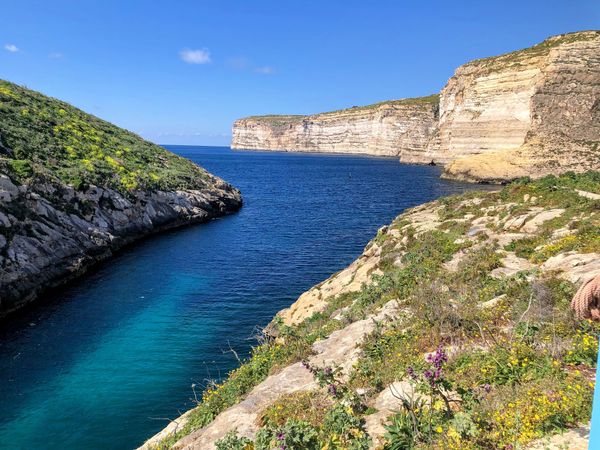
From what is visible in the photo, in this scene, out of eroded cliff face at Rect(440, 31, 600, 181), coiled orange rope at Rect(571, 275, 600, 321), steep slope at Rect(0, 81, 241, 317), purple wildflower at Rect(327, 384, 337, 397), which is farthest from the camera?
eroded cliff face at Rect(440, 31, 600, 181)

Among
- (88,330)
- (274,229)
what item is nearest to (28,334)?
(88,330)

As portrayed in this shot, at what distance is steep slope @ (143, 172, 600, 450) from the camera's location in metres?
6.51

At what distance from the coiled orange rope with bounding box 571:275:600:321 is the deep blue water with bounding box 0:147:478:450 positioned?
49.1 feet

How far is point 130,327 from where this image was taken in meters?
23.8

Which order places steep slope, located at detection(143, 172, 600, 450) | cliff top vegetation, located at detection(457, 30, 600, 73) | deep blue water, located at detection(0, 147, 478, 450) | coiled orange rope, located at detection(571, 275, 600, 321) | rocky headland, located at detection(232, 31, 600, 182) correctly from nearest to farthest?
coiled orange rope, located at detection(571, 275, 600, 321) → steep slope, located at detection(143, 172, 600, 450) → deep blue water, located at detection(0, 147, 478, 450) → rocky headland, located at detection(232, 31, 600, 182) → cliff top vegetation, located at detection(457, 30, 600, 73)

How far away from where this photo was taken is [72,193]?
37.2m

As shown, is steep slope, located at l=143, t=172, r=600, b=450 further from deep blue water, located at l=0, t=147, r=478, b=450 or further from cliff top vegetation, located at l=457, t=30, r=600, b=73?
cliff top vegetation, located at l=457, t=30, r=600, b=73

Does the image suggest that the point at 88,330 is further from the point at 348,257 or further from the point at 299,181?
the point at 299,181

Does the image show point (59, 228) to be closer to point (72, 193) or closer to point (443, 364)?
point (72, 193)

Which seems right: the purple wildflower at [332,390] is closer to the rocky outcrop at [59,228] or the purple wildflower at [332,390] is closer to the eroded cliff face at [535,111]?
the rocky outcrop at [59,228]

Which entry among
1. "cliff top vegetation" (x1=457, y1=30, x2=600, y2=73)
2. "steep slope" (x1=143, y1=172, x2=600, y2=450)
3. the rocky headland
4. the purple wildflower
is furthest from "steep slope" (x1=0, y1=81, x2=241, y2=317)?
"cliff top vegetation" (x1=457, y1=30, x2=600, y2=73)

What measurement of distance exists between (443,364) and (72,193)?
126ft

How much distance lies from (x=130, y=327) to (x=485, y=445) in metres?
22.2

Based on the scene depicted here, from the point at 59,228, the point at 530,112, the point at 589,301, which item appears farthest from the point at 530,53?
the point at 589,301
